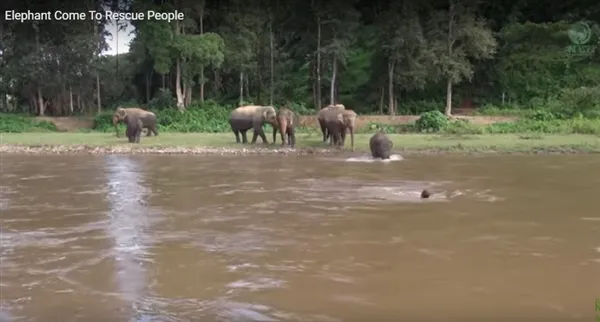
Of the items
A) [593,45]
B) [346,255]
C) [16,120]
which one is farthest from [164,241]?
[593,45]

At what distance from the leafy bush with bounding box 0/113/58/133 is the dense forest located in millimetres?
2123

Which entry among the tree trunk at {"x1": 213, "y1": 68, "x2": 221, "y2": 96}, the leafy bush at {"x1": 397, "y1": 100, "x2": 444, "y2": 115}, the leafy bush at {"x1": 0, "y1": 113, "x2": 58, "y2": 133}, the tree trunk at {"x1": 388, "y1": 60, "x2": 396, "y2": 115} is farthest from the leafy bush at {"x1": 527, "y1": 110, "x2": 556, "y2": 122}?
the leafy bush at {"x1": 0, "y1": 113, "x2": 58, "y2": 133}

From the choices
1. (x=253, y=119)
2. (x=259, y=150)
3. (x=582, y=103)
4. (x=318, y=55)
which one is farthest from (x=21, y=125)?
(x=582, y=103)

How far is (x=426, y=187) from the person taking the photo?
12.6 m

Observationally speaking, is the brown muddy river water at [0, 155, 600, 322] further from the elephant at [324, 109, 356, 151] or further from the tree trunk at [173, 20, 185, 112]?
the tree trunk at [173, 20, 185, 112]

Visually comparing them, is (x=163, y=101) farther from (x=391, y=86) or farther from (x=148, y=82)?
(x=391, y=86)

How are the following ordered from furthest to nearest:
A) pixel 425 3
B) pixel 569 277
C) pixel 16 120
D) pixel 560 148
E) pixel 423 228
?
1. pixel 425 3
2. pixel 16 120
3. pixel 560 148
4. pixel 423 228
5. pixel 569 277

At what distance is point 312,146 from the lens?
22.1 meters

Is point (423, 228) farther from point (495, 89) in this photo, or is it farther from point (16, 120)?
point (495, 89)

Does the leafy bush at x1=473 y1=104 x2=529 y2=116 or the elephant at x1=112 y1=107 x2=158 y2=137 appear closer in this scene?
the elephant at x1=112 y1=107 x2=158 y2=137

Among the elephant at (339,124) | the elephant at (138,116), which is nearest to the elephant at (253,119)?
the elephant at (339,124)

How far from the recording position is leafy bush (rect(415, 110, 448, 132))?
27.9 meters

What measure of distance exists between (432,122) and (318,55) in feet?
30.1

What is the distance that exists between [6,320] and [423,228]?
5092 mm
